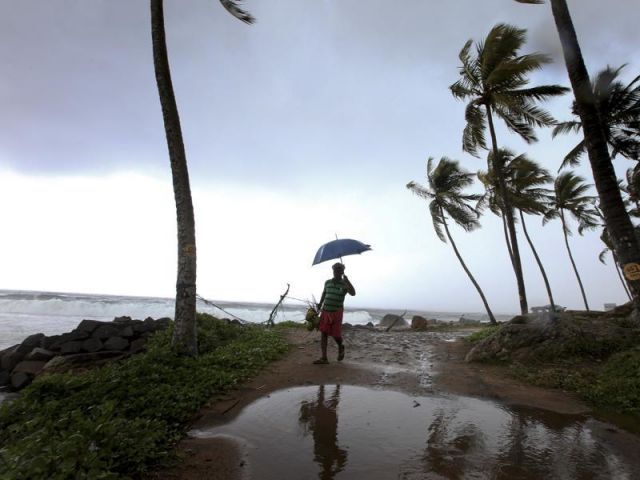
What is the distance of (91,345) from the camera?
9.36 metres

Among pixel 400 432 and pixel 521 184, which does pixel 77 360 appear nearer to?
pixel 400 432

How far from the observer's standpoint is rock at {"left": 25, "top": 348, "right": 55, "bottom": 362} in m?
8.96

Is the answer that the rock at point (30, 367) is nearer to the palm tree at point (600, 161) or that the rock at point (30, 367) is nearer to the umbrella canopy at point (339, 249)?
the umbrella canopy at point (339, 249)

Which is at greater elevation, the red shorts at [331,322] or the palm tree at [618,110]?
the palm tree at [618,110]

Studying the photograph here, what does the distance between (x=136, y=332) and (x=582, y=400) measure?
10.2m

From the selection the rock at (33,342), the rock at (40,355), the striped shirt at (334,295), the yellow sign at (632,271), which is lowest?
the rock at (40,355)

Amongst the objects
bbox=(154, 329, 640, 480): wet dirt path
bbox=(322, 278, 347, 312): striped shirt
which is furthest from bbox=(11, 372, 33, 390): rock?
bbox=(322, 278, 347, 312): striped shirt

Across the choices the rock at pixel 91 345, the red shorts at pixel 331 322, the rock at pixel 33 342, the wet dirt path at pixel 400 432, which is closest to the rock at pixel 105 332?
the rock at pixel 91 345

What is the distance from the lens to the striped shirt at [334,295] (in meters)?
7.04

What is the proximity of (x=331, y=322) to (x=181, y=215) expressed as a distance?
3.57 meters

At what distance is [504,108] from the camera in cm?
1405

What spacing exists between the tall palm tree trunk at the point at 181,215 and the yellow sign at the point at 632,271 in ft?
26.4

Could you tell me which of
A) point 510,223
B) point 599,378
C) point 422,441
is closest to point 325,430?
point 422,441

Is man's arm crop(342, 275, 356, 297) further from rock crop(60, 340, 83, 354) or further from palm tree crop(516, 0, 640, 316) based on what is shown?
rock crop(60, 340, 83, 354)
